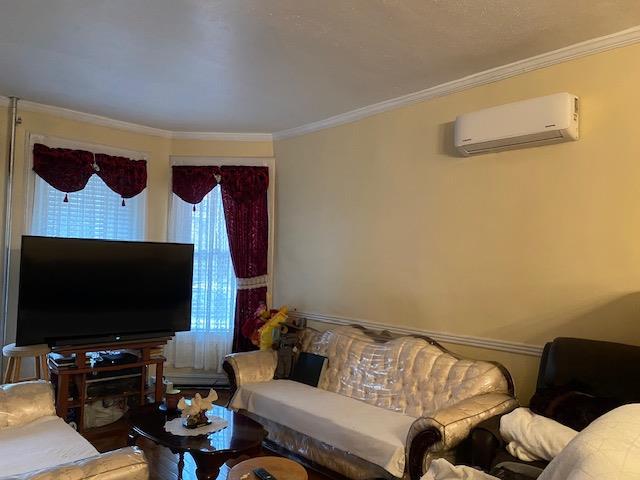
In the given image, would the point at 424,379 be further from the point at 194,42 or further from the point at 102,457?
the point at 194,42

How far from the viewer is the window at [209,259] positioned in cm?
509

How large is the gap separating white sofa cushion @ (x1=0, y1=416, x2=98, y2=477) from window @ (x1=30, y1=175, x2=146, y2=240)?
2107mm

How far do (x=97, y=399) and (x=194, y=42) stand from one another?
2852 mm

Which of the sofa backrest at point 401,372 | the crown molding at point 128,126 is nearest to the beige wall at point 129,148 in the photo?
the crown molding at point 128,126

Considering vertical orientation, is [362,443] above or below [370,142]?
below

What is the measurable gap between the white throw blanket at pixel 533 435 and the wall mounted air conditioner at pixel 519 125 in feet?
5.32

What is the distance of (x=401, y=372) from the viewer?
3354 mm

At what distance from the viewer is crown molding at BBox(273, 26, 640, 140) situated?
280cm

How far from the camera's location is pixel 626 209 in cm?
276

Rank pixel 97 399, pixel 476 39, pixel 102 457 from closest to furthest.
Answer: pixel 102 457 → pixel 476 39 → pixel 97 399

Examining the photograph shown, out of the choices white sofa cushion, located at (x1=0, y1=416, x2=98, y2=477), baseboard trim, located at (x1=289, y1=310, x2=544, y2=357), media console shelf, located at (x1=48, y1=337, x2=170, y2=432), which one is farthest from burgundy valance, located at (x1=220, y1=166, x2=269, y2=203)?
white sofa cushion, located at (x1=0, y1=416, x2=98, y2=477)

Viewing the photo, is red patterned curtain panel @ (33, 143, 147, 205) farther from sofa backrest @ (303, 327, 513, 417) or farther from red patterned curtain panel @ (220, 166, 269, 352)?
sofa backrest @ (303, 327, 513, 417)

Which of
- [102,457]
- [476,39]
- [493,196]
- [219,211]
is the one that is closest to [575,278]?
[493,196]

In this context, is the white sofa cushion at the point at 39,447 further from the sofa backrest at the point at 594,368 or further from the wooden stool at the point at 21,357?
the sofa backrest at the point at 594,368
